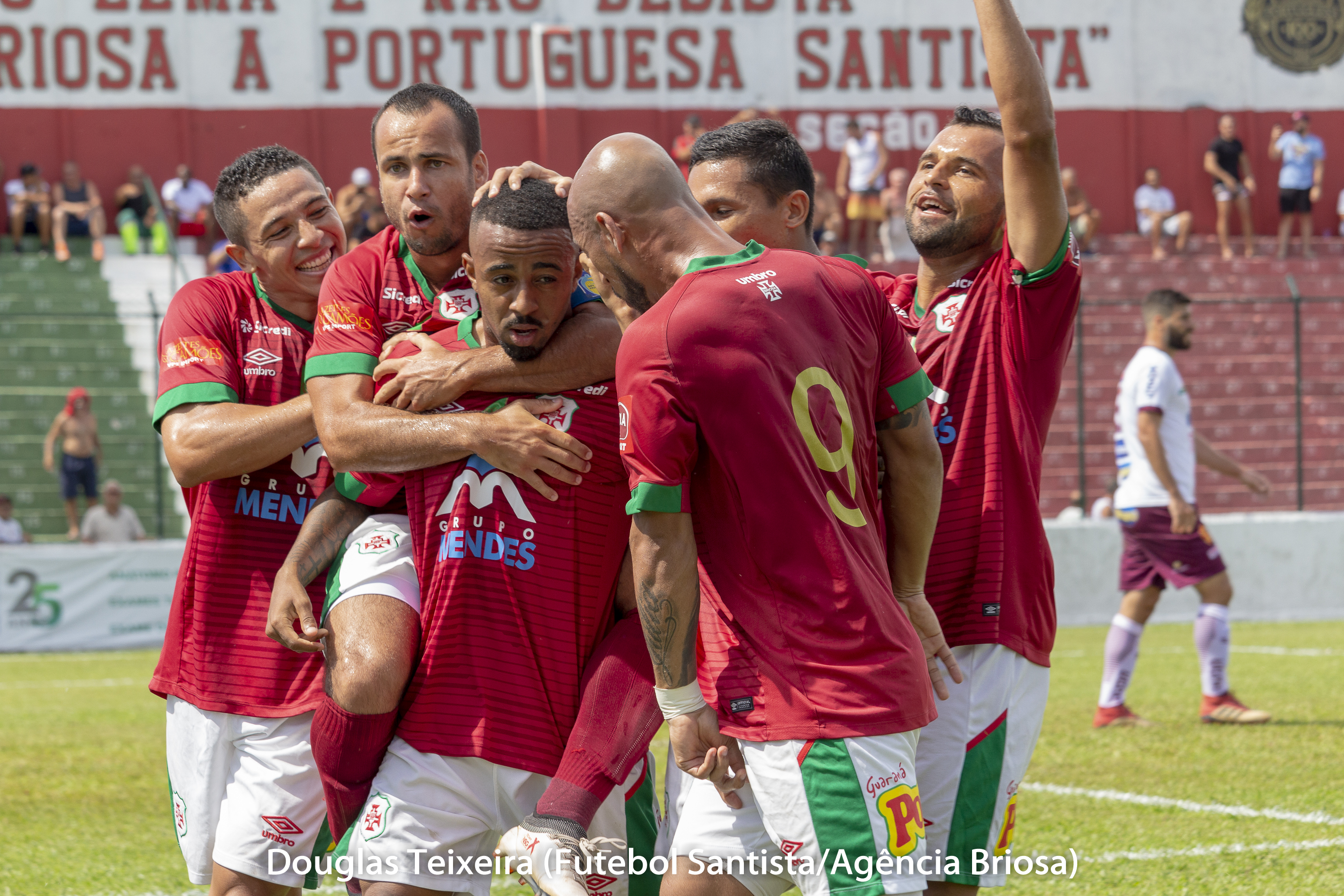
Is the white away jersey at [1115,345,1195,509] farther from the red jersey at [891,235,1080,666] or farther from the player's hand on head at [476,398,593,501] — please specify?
the player's hand on head at [476,398,593,501]

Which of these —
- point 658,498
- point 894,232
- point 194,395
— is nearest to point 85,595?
point 194,395

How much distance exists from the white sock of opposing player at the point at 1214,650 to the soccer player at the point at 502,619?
6812 mm

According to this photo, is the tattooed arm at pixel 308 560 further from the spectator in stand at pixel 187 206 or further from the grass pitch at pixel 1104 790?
the spectator in stand at pixel 187 206

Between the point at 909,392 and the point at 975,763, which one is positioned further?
the point at 975,763

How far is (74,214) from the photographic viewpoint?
24688mm

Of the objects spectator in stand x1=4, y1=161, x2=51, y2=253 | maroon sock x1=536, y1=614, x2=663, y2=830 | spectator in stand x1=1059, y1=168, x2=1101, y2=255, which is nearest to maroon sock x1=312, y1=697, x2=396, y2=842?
maroon sock x1=536, y1=614, x2=663, y2=830

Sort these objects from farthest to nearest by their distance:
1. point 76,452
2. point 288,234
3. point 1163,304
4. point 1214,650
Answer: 1. point 76,452
2. point 1163,304
3. point 1214,650
4. point 288,234

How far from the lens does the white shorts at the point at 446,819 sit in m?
3.19

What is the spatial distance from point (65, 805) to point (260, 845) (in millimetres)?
4262

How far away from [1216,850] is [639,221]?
14.3ft

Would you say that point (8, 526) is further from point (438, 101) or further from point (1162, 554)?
point (438, 101)

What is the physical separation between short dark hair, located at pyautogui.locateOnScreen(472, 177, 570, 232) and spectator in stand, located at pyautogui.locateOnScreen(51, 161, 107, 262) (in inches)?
910

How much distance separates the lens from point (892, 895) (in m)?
2.81

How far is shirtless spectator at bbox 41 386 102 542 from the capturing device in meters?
19.3
